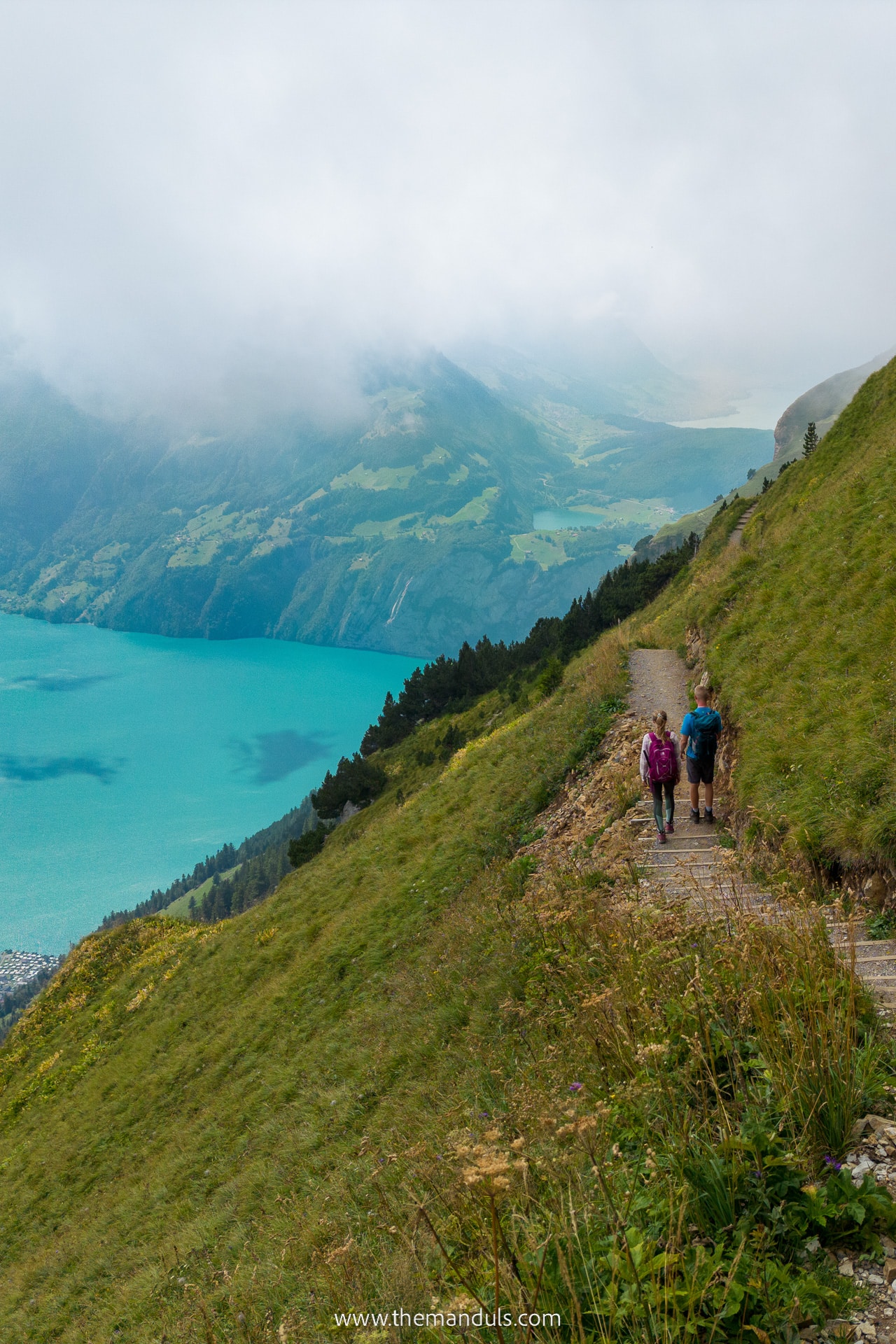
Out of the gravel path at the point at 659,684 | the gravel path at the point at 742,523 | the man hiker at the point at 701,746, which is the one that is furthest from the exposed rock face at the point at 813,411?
the man hiker at the point at 701,746

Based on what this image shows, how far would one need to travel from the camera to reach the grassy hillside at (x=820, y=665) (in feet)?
22.9

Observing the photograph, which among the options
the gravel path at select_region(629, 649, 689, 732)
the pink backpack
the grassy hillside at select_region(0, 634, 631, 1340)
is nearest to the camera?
the grassy hillside at select_region(0, 634, 631, 1340)

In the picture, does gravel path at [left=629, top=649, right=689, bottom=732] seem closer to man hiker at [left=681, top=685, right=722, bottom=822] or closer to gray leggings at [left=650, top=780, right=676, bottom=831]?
man hiker at [left=681, top=685, right=722, bottom=822]

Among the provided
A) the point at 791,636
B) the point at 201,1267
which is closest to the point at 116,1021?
the point at 201,1267

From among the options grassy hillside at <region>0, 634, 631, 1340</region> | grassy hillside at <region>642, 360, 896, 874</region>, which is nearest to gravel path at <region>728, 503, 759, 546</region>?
grassy hillside at <region>642, 360, 896, 874</region>

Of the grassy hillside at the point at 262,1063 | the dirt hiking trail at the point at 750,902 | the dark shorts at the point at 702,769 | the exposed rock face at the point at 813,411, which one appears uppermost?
the exposed rock face at the point at 813,411

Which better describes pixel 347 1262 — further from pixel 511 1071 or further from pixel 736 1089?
pixel 736 1089

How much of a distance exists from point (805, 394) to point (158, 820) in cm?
22257

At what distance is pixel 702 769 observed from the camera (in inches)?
386

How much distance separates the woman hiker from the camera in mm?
9289

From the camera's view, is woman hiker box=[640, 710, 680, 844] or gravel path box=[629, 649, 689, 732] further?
gravel path box=[629, 649, 689, 732]

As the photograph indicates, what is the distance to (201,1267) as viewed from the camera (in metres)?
7.29

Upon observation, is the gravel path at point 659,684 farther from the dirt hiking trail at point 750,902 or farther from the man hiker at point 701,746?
the man hiker at point 701,746

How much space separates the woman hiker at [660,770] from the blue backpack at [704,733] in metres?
0.42
